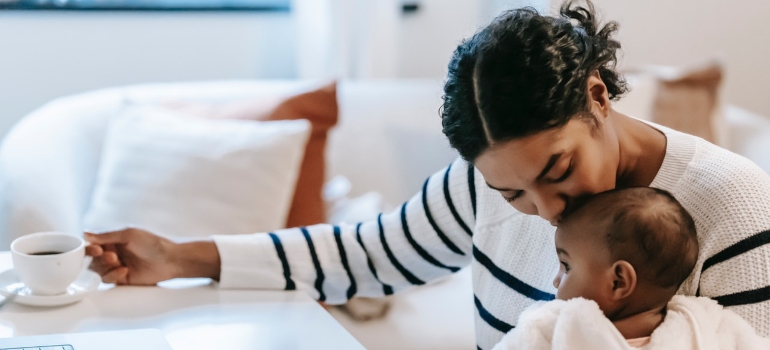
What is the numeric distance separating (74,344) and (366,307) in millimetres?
923

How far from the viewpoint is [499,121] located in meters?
0.87

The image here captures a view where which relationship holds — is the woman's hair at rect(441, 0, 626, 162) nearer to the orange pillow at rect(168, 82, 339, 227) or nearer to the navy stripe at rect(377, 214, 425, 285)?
the navy stripe at rect(377, 214, 425, 285)

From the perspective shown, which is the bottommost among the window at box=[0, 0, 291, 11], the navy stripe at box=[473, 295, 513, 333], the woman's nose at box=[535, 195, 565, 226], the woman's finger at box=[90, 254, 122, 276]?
the navy stripe at box=[473, 295, 513, 333]

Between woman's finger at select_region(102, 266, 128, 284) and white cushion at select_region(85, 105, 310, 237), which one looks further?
white cushion at select_region(85, 105, 310, 237)

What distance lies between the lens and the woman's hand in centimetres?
119

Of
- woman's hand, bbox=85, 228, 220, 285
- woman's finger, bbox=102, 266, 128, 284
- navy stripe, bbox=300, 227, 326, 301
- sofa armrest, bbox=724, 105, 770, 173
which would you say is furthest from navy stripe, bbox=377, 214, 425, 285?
sofa armrest, bbox=724, 105, 770, 173

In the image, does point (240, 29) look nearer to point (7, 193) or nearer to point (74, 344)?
point (7, 193)

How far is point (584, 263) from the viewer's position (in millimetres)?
910

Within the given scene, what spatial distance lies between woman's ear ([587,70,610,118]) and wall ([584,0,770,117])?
205cm

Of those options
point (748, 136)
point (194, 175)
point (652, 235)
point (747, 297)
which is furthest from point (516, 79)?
point (748, 136)

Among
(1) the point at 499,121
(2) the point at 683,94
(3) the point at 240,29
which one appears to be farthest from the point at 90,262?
(2) the point at 683,94

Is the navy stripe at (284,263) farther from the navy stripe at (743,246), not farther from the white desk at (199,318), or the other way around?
the navy stripe at (743,246)

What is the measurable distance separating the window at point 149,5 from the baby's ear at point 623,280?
193 cm

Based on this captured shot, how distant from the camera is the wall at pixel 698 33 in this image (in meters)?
2.92
